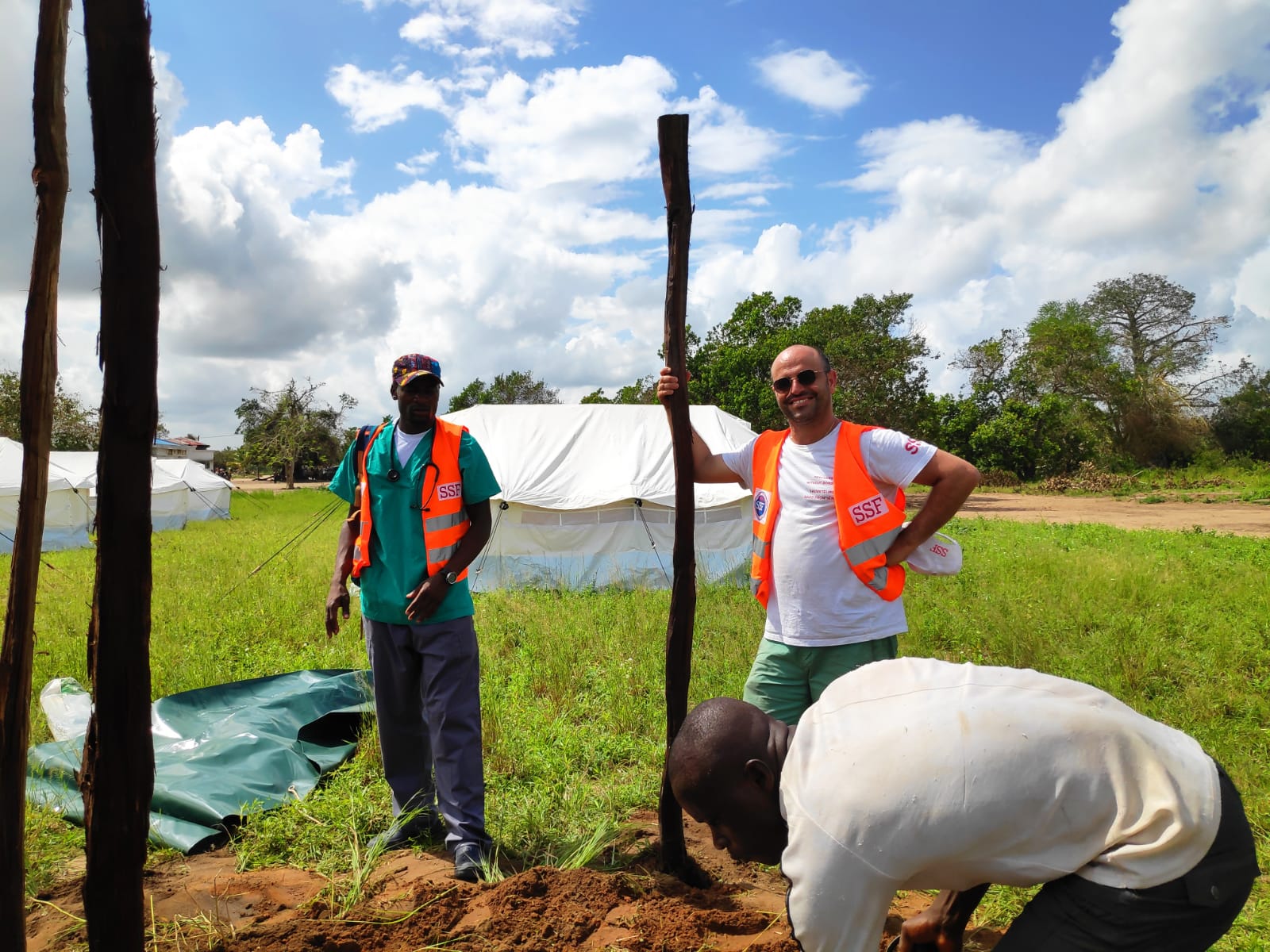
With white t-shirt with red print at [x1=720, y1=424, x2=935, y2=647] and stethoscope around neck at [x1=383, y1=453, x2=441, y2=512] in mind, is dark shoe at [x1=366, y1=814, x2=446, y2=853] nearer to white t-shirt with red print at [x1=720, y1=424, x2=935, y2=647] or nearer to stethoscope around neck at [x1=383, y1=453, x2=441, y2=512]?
stethoscope around neck at [x1=383, y1=453, x2=441, y2=512]

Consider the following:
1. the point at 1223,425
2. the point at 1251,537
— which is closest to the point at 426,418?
the point at 1251,537

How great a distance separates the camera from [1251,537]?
12.0 meters

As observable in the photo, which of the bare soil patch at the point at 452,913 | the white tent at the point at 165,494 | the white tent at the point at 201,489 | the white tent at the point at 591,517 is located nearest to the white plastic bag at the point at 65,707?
the bare soil patch at the point at 452,913

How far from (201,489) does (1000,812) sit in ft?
75.6

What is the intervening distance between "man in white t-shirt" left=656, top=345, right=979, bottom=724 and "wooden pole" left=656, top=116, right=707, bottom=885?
32cm

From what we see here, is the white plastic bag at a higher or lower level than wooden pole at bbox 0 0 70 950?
lower

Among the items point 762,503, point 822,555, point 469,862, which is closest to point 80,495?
point 469,862

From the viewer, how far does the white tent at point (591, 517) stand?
Answer: 32.1ft

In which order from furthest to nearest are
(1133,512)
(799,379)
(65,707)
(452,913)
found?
(1133,512), (65,707), (799,379), (452,913)

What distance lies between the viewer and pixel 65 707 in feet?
15.4

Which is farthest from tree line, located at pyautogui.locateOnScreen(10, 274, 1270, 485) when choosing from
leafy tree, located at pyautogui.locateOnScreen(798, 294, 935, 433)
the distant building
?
the distant building

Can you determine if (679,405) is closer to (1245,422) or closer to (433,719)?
(433,719)

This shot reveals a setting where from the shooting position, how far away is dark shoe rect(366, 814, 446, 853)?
325 cm

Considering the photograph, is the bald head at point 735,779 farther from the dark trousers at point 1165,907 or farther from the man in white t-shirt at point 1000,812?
the dark trousers at point 1165,907
